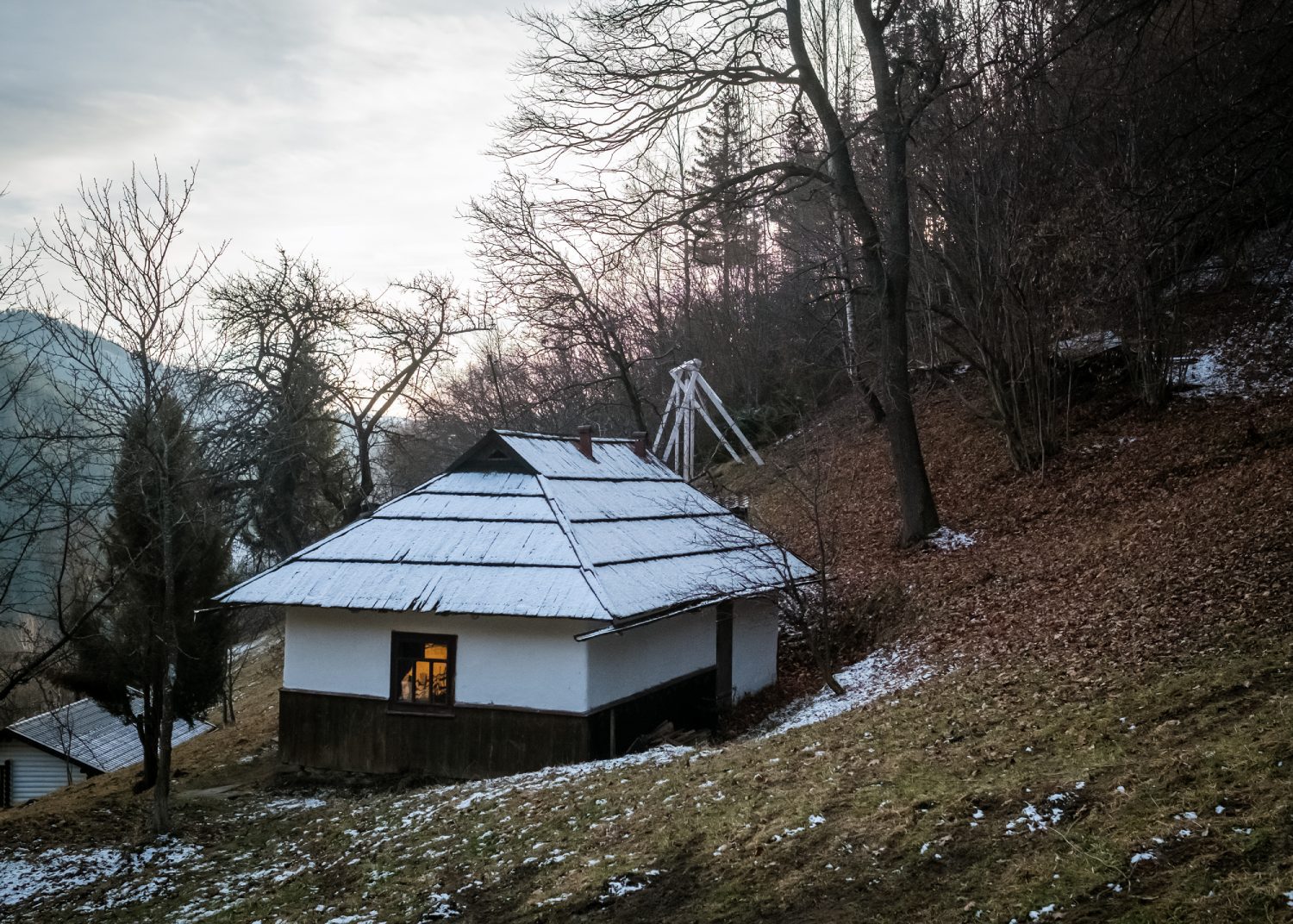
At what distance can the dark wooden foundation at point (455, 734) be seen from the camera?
1302 cm

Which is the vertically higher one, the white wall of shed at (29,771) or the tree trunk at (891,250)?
the tree trunk at (891,250)

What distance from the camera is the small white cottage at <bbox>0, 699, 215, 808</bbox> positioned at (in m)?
25.2

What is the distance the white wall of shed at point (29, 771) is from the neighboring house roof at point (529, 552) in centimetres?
1771

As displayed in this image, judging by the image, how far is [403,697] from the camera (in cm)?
1401

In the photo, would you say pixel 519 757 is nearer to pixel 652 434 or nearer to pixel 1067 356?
pixel 1067 356

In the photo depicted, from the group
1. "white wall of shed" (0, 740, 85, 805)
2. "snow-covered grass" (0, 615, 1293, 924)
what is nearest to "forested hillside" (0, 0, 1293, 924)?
"snow-covered grass" (0, 615, 1293, 924)

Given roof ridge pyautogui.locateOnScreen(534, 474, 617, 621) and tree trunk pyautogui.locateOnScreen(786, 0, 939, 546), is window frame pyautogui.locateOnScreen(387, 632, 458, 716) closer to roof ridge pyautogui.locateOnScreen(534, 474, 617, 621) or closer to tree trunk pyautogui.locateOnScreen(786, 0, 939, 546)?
roof ridge pyautogui.locateOnScreen(534, 474, 617, 621)

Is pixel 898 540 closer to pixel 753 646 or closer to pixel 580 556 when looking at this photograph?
pixel 753 646

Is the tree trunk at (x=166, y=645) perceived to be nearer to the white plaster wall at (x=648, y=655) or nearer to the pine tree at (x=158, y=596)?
the pine tree at (x=158, y=596)

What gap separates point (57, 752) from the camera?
997 inches

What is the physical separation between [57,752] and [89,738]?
35.6 inches

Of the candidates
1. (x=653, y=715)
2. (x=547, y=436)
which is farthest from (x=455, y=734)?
(x=547, y=436)

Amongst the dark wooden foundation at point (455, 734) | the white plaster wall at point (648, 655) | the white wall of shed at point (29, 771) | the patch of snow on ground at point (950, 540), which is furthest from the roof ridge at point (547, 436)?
the white wall of shed at point (29, 771)

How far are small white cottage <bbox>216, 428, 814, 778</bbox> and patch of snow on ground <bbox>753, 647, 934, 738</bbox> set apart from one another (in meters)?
1.79
